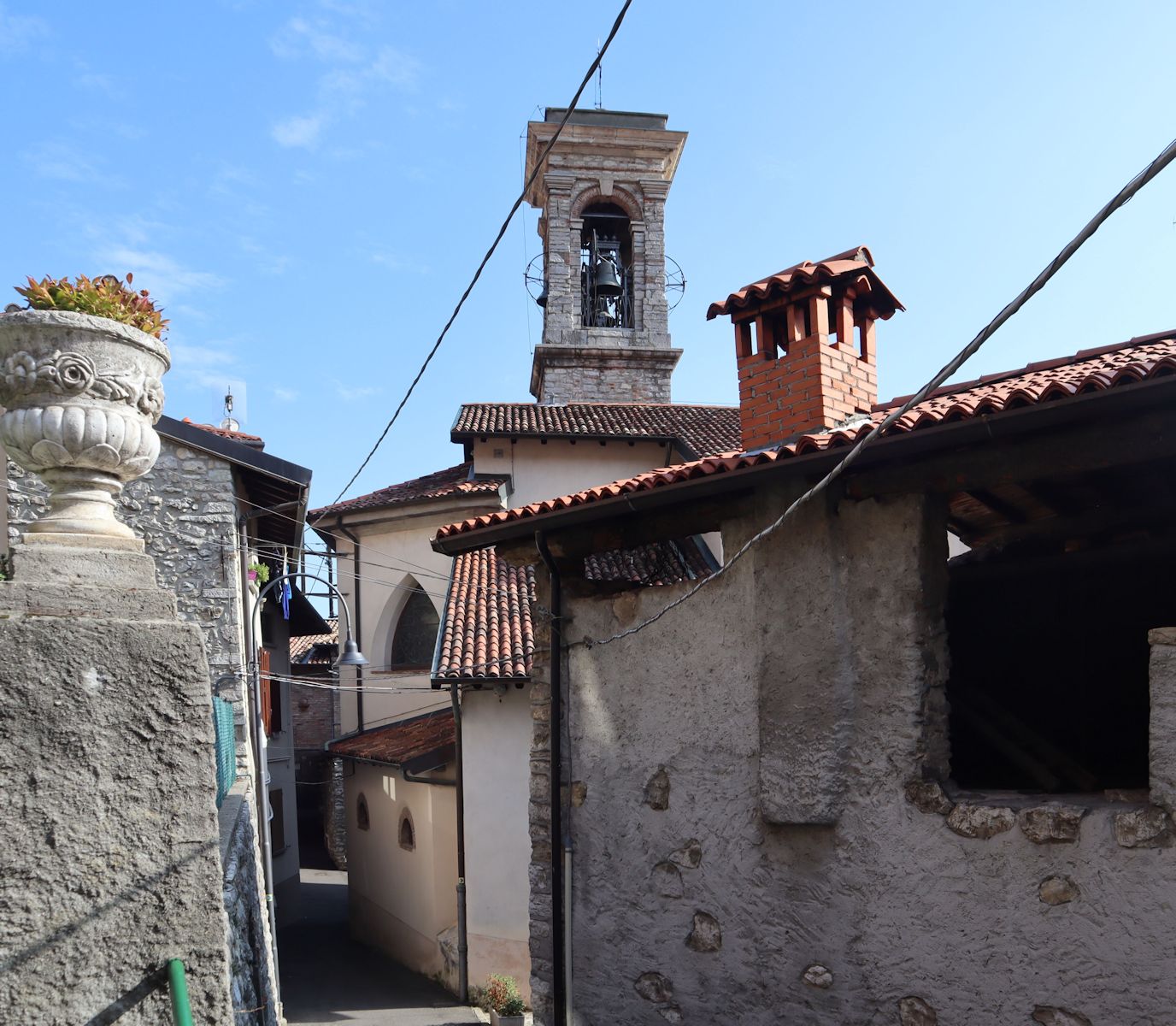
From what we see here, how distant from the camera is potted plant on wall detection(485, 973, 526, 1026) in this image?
38.0ft

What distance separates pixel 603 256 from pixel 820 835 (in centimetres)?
2045

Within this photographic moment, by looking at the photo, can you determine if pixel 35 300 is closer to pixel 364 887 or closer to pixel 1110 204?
pixel 1110 204

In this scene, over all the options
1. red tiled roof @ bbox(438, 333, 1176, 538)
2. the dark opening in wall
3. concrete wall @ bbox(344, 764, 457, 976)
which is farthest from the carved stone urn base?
concrete wall @ bbox(344, 764, 457, 976)

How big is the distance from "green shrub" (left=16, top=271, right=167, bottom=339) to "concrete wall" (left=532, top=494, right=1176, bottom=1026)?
3.44m

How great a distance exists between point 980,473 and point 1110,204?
7.62ft

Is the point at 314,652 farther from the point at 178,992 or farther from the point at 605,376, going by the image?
the point at 178,992

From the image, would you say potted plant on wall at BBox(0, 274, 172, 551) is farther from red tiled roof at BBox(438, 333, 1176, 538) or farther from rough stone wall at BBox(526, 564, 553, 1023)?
rough stone wall at BBox(526, 564, 553, 1023)

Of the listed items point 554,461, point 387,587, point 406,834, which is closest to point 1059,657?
point 406,834

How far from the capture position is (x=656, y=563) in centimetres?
1582

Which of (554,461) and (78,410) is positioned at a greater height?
(554,461)

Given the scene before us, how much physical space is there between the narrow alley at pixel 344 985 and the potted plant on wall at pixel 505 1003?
2.87 ft

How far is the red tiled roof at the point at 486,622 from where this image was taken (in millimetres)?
12695

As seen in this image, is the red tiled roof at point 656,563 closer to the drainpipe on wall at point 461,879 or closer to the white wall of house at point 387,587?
the drainpipe on wall at point 461,879

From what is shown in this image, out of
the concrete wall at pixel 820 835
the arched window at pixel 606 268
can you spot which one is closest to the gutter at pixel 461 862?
the concrete wall at pixel 820 835
